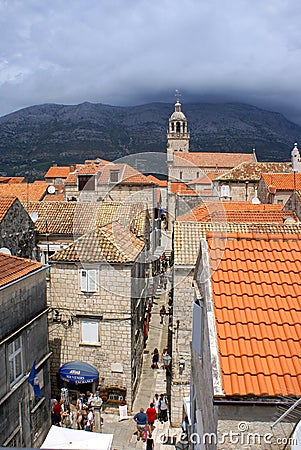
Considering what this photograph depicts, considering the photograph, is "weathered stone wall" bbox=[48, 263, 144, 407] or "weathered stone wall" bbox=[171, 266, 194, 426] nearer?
"weathered stone wall" bbox=[171, 266, 194, 426]

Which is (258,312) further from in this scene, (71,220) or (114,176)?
(114,176)

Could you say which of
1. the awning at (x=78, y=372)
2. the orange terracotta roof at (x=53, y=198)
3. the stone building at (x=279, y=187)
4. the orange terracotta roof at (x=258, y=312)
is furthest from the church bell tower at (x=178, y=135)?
the orange terracotta roof at (x=258, y=312)

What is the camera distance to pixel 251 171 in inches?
1706

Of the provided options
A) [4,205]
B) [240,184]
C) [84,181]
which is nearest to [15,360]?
[4,205]

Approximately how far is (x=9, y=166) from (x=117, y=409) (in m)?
139

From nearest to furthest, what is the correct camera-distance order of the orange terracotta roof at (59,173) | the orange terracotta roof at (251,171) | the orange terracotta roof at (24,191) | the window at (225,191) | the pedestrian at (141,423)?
1. the pedestrian at (141,423)
2. the window at (225,191)
3. the orange terracotta roof at (24,191)
4. the orange terracotta roof at (251,171)
5. the orange terracotta roof at (59,173)

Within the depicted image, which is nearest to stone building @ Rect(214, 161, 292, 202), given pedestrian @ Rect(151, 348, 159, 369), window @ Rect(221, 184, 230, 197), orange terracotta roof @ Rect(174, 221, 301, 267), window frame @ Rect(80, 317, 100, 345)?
window @ Rect(221, 184, 230, 197)

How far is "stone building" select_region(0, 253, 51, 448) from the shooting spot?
1050 cm

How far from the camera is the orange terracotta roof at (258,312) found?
4.80m

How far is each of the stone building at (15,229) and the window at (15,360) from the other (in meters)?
7.03

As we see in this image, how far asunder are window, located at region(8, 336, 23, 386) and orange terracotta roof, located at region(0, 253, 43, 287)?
1.66 meters

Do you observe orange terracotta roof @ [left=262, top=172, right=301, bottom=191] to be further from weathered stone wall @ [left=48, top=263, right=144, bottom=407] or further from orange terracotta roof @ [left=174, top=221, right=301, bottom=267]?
weathered stone wall @ [left=48, top=263, right=144, bottom=407]

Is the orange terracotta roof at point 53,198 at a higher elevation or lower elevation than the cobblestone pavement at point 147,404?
higher

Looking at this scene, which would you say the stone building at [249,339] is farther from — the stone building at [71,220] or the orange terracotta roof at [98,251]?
the stone building at [71,220]
